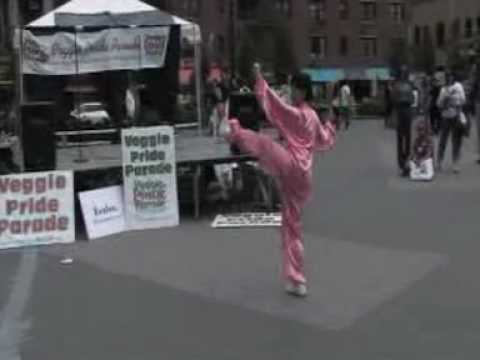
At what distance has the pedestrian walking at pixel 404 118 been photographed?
54.9 ft

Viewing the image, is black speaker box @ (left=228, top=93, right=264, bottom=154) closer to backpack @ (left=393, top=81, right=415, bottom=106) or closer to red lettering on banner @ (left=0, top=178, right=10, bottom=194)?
backpack @ (left=393, top=81, right=415, bottom=106)

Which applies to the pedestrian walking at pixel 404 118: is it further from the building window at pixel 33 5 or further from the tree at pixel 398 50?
the tree at pixel 398 50

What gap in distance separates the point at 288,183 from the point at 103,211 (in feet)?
13.3

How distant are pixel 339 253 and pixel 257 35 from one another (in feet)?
231

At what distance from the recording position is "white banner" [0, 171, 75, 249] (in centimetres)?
1068

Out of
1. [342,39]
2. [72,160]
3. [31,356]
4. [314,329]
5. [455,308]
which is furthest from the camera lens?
[342,39]

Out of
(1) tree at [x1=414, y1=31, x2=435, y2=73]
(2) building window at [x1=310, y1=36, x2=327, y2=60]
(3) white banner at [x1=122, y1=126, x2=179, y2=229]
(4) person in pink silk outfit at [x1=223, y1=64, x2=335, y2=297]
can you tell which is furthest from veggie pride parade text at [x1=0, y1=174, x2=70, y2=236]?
(2) building window at [x1=310, y1=36, x2=327, y2=60]

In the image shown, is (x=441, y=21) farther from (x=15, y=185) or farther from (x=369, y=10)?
(x=15, y=185)

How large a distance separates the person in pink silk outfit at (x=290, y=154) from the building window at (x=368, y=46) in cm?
8412

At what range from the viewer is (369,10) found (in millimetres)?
90250

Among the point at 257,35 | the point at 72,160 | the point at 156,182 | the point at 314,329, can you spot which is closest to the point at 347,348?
the point at 314,329

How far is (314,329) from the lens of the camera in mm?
6953

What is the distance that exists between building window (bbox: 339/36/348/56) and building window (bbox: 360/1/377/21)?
102 inches

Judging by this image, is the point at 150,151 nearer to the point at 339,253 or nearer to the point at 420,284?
the point at 339,253
